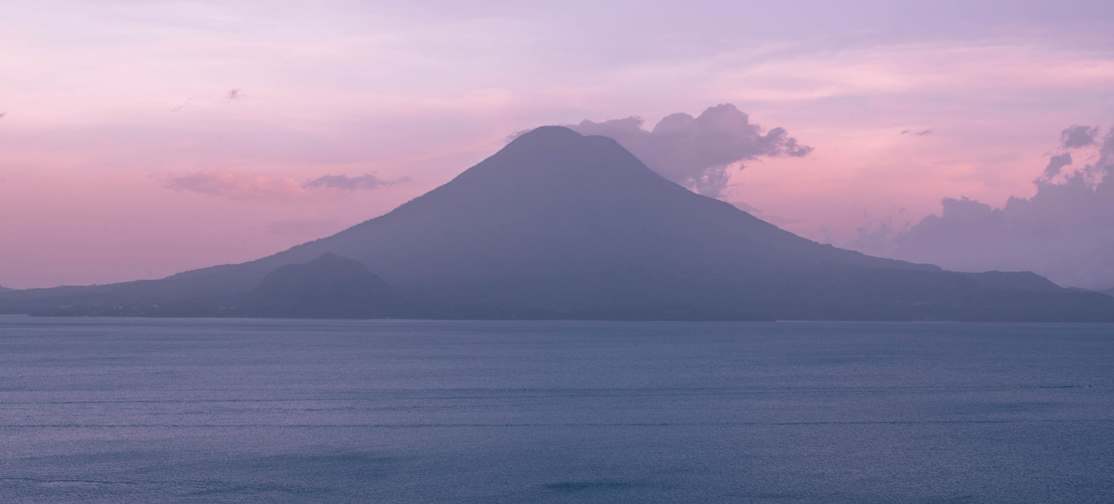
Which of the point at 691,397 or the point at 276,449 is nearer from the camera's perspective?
the point at 276,449

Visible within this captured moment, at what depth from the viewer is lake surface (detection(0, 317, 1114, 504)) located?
32.7 m

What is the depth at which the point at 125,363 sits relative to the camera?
274 feet

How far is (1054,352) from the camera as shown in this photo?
377 ft

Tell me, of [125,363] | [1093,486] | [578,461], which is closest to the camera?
[1093,486]

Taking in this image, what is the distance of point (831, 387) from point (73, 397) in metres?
37.0

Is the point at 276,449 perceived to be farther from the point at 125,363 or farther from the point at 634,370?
the point at 125,363

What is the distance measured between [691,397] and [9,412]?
29179 millimetres

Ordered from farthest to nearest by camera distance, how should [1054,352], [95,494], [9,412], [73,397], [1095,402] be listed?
[1054,352]
[1095,402]
[73,397]
[9,412]
[95,494]

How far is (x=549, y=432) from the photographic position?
4388cm


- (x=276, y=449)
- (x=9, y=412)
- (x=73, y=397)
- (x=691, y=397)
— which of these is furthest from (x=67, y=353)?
(x=276, y=449)

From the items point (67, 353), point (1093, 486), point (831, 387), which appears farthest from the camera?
point (67, 353)

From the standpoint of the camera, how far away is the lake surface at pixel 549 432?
32.7m

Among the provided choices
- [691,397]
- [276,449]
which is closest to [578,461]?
[276,449]

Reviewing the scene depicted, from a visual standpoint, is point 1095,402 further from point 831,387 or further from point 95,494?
point 95,494
